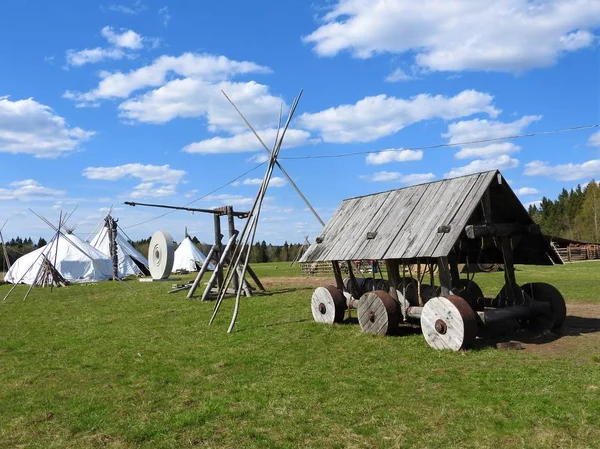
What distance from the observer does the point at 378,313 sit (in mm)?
10781

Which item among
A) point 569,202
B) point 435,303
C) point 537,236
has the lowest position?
point 435,303

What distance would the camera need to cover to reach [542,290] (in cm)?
1106

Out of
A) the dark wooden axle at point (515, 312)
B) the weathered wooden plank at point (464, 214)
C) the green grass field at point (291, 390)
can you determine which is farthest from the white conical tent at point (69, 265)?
the dark wooden axle at point (515, 312)

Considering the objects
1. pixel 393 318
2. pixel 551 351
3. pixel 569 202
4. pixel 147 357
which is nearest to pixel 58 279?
pixel 147 357

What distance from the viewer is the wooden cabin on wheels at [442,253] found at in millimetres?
9703

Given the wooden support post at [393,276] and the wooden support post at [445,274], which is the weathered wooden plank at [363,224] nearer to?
the wooden support post at [393,276]

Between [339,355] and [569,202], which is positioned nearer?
[339,355]

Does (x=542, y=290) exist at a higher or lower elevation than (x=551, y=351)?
higher

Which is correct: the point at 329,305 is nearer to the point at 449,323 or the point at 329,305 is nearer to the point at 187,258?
the point at 449,323

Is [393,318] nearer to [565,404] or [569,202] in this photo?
[565,404]

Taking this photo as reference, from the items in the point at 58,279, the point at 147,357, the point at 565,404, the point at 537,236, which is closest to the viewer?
the point at 565,404

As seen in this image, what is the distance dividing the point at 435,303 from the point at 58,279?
2946 centimetres

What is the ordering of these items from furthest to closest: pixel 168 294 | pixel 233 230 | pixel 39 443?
pixel 168 294, pixel 233 230, pixel 39 443

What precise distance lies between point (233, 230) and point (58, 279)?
696 inches
